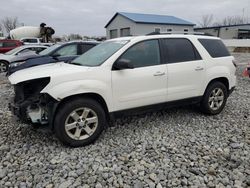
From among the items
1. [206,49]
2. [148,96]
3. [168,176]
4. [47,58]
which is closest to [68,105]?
[148,96]

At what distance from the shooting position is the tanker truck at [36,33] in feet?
73.5

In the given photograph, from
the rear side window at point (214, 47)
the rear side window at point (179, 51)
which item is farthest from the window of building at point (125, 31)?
the rear side window at point (179, 51)

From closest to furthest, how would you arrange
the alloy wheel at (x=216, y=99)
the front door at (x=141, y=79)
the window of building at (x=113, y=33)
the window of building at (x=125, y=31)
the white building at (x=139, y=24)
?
1. the front door at (x=141, y=79)
2. the alloy wheel at (x=216, y=99)
3. the white building at (x=139, y=24)
4. the window of building at (x=125, y=31)
5. the window of building at (x=113, y=33)

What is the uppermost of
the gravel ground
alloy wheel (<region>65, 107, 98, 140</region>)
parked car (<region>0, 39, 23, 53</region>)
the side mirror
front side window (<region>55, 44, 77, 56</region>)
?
parked car (<region>0, 39, 23, 53</region>)

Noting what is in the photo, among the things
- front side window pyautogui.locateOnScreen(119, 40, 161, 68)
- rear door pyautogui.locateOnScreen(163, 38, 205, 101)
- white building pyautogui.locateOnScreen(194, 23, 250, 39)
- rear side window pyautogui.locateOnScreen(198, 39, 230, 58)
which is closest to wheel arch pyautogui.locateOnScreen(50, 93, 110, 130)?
front side window pyautogui.locateOnScreen(119, 40, 161, 68)

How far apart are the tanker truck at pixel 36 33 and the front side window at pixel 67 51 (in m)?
15.4

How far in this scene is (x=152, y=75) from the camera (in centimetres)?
399

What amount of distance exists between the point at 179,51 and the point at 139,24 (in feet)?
84.1

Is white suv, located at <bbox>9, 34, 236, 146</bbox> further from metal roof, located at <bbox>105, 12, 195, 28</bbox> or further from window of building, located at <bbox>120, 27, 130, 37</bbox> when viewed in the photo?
window of building, located at <bbox>120, 27, 130, 37</bbox>

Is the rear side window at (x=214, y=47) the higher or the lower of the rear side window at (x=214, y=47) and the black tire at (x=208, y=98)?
the higher

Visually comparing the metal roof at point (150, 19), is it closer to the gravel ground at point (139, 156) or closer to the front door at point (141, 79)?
the front door at point (141, 79)

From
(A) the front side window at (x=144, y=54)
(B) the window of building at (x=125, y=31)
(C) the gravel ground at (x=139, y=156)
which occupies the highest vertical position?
(B) the window of building at (x=125, y=31)

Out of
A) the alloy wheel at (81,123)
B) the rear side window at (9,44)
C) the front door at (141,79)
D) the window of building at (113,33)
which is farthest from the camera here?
the window of building at (113,33)

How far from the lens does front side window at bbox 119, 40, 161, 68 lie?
392cm
